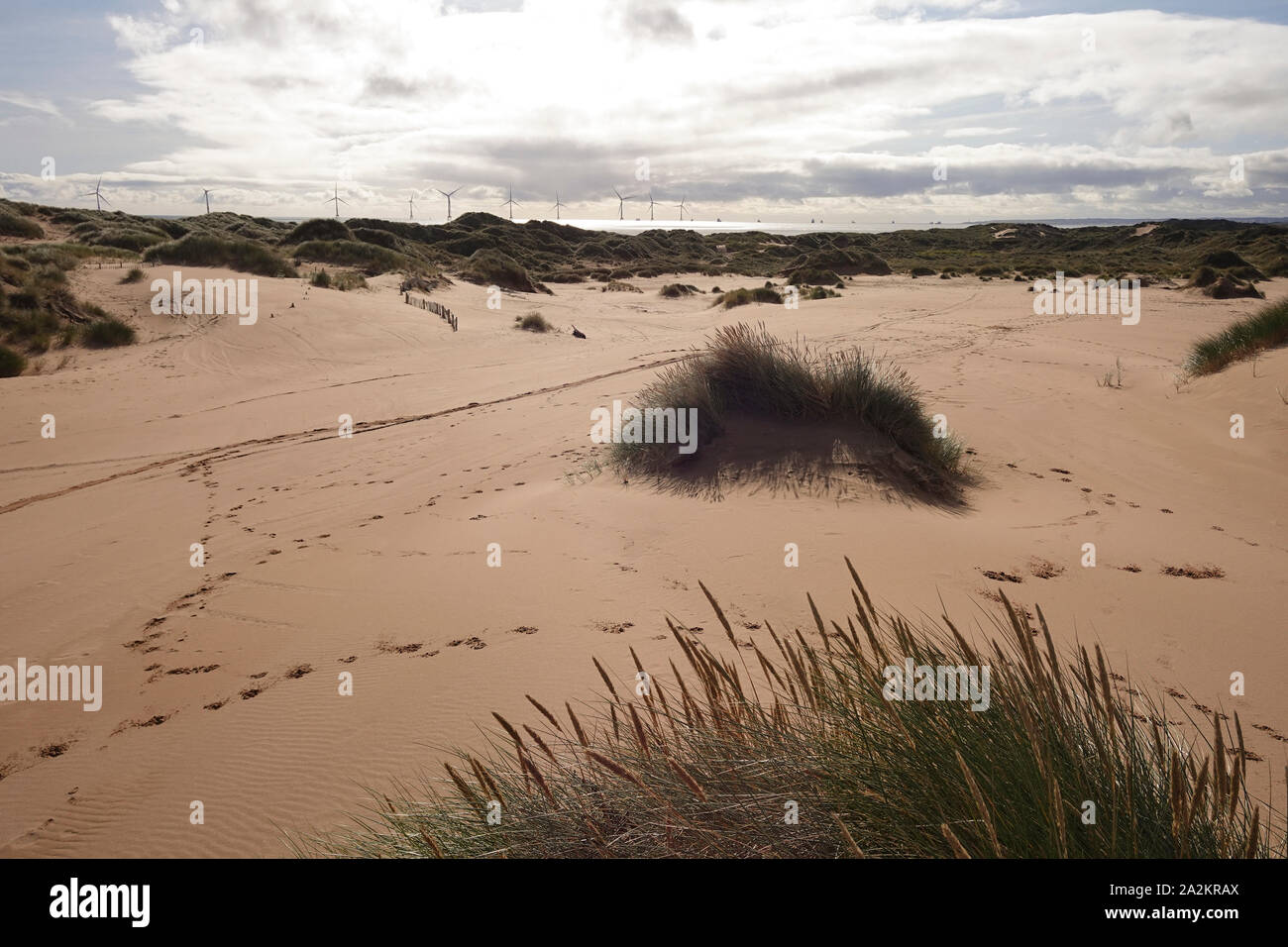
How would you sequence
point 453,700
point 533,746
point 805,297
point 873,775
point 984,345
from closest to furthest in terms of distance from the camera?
point 873,775 → point 533,746 → point 453,700 → point 984,345 → point 805,297

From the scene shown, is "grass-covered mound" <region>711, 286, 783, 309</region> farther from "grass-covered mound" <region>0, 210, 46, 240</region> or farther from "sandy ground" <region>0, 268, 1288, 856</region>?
"grass-covered mound" <region>0, 210, 46, 240</region>

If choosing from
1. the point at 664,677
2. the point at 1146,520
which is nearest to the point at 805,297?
the point at 1146,520

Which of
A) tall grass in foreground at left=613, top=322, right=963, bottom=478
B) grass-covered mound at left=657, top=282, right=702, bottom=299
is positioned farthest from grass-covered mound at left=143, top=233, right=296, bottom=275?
tall grass in foreground at left=613, top=322, right=963, bottom=478

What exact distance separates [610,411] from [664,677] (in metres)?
7.55

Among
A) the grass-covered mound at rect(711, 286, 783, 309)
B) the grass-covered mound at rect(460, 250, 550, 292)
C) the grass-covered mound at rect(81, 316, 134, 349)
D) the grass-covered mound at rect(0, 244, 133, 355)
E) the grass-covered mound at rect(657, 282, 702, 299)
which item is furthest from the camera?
the grass-covered mound at rect(460, 250, 550, 292)

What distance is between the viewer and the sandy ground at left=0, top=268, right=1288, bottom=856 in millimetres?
3838

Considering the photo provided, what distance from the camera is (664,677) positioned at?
13.9 feet

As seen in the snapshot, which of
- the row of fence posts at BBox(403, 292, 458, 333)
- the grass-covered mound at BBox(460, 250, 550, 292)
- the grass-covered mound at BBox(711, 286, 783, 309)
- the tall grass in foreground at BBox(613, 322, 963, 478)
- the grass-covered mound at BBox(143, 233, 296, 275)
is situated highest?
the grass-covered mound at BBox(460, 250, 550, 292)

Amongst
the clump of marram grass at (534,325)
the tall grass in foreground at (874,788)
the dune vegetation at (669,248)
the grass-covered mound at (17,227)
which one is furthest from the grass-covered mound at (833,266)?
the tall grass in foreground at (874,788)

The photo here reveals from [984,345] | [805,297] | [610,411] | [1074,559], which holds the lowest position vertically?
[1074,559]

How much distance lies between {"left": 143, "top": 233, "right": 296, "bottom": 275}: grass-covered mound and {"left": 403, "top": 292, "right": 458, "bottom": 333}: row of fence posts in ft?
14.9
